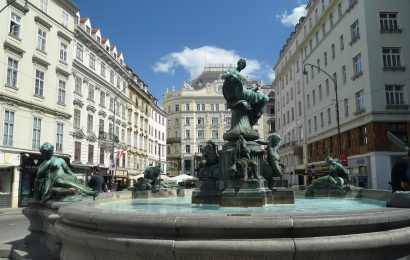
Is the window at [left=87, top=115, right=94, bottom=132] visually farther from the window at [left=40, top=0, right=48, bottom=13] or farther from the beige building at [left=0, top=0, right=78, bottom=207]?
the window at [left=40, top=0, right=48, bottom=13]

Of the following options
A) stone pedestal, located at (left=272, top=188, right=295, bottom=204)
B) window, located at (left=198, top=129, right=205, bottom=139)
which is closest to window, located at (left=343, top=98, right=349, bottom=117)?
stone pedestal, located at (left=272, top=188, right=295, bottom=204)

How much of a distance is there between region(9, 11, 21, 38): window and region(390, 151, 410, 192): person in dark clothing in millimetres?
26756

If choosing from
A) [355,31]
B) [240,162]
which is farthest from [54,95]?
[240,162]

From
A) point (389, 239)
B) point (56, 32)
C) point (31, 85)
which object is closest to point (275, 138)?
point (389, 239)

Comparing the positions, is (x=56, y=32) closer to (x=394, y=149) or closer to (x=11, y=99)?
(x=11, y=99)

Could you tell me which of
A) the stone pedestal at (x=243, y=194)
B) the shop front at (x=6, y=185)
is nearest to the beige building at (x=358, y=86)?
the stone pedestal at (x=243, y=194)

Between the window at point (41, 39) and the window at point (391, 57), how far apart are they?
27322 mm

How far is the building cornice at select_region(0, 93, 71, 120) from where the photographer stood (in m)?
25.0

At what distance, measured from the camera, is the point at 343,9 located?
1385 inches

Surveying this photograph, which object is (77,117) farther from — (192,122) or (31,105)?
(192,122)

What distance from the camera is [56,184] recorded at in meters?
6.78

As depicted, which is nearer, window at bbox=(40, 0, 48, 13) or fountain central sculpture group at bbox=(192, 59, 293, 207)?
fountain central sculpture group at bbox=(192, 59, 293, 207)

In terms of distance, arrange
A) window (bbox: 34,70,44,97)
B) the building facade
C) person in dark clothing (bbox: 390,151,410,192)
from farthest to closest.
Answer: window (bbox: 34,70,44,97)
the building facade
person in dark clothing (bbox: 390,151,410,192)

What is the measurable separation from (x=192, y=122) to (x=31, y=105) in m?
59.3
